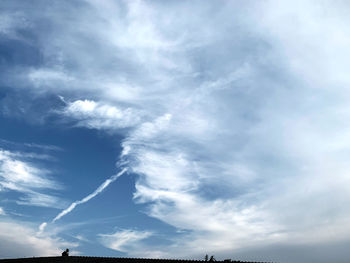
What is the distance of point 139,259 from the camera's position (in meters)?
36.7

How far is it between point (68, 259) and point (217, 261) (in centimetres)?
2242

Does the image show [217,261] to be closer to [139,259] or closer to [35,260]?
[139,259]

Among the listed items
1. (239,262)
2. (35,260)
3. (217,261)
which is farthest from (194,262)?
(35,260)

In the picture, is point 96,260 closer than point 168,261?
No

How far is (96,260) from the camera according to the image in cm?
3922

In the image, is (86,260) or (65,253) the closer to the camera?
(86,260)

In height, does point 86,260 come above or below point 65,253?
below

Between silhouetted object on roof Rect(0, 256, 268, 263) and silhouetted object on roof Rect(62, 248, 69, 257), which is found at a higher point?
silhouetted object on roof Rect(62, 248, 69, 257)

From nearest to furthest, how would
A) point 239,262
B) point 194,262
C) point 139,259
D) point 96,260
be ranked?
point 239,262, point 194,262, point 139,259, point 96,260

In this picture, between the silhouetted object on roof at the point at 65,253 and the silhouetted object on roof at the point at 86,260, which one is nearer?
the silhouetted object on roof at the point at 86,260

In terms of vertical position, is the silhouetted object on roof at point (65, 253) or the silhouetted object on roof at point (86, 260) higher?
the silhouetted object on roof at point (65, 253)

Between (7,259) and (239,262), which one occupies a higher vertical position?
(7,259)

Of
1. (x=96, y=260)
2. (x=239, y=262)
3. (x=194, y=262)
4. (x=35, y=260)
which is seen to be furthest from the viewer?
(x=35, y=260)

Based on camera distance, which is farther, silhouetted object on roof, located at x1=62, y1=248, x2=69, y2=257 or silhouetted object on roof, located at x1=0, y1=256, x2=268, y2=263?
silhouetted object on roof, located at x1=62, y1=248, x2=69, y2=257
